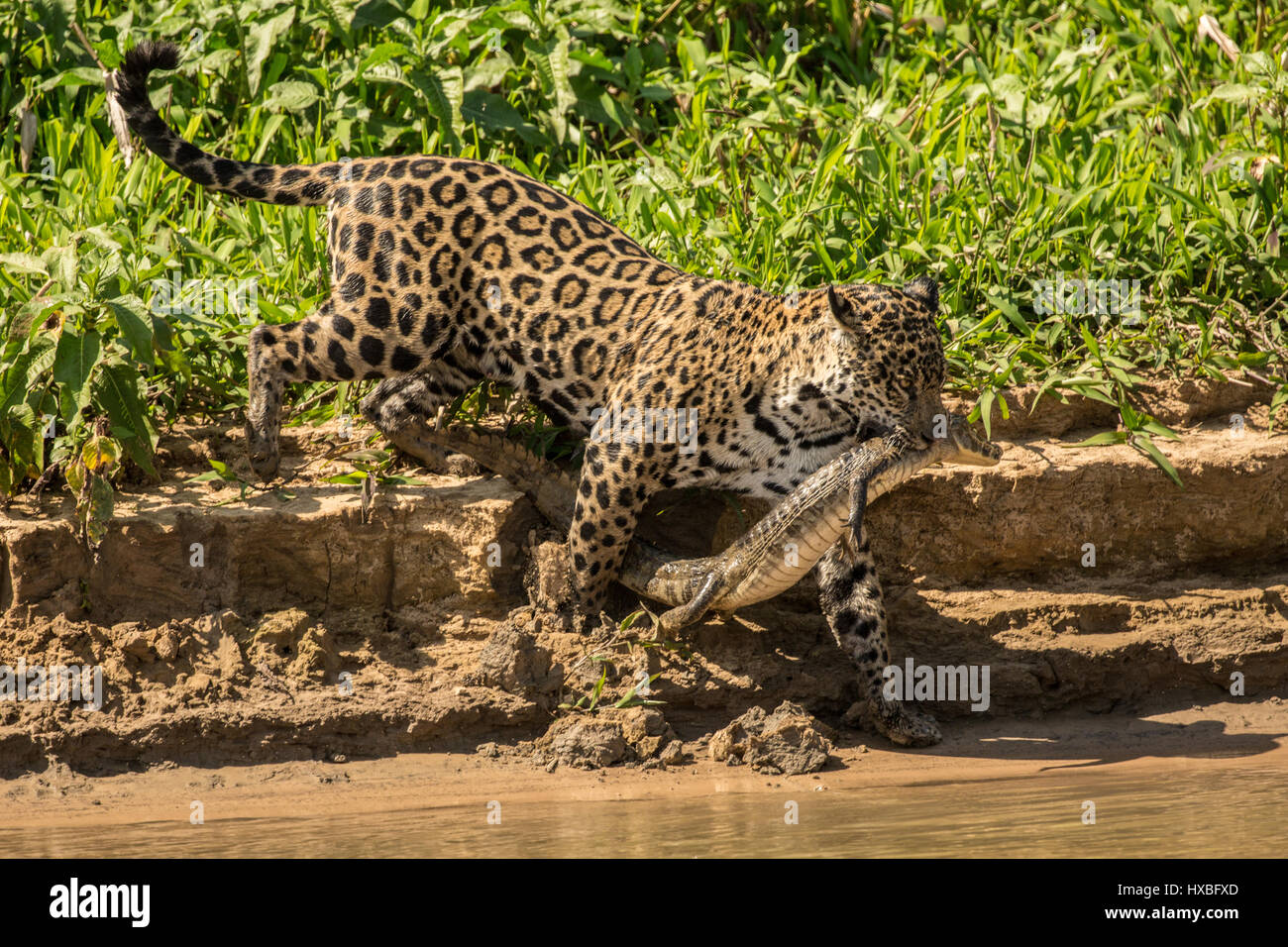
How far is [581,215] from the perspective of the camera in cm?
688

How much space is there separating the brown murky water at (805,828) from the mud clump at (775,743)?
7.4 inches

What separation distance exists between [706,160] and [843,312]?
9.39ft

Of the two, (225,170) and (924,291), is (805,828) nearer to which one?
(924,291)

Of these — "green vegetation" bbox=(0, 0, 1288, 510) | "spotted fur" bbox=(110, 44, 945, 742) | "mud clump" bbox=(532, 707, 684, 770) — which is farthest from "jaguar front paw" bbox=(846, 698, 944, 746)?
"green vegetation" bbox=(0, 0, 1288, 510)

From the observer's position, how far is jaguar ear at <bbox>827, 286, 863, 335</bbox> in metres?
5.93

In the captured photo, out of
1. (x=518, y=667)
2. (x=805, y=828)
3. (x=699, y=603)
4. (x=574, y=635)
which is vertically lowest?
(x=805, y=828)

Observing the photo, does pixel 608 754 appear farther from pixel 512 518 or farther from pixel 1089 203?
pixel 1089 203

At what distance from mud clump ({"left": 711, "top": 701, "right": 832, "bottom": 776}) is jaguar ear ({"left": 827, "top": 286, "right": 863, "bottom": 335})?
1.51 meters

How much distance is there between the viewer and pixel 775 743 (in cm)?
614

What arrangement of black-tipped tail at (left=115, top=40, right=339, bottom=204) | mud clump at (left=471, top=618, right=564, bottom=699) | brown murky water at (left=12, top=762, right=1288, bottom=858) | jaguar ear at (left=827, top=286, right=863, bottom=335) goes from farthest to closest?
1. black-tipped tail at (left=115, top=40, right=339, bottom=204)
2. mud clump at (left=471, top=618, right=564, bottom=699)
3. jaguar ear at (left=827, top=286, right=863, bottom=335)
4. brown murky water at (left=12, top=762, right=1288, bottom=858)

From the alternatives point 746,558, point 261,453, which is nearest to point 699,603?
point 746,558

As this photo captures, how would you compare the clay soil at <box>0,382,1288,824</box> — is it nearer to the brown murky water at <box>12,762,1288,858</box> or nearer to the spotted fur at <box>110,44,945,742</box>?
the brown murky water at <box>12,762,1288,858</box>

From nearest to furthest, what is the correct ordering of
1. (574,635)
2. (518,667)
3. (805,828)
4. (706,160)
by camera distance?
(805,828) → (518,667) → (574,635) → (706,160)

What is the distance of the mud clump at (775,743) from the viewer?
612cm
